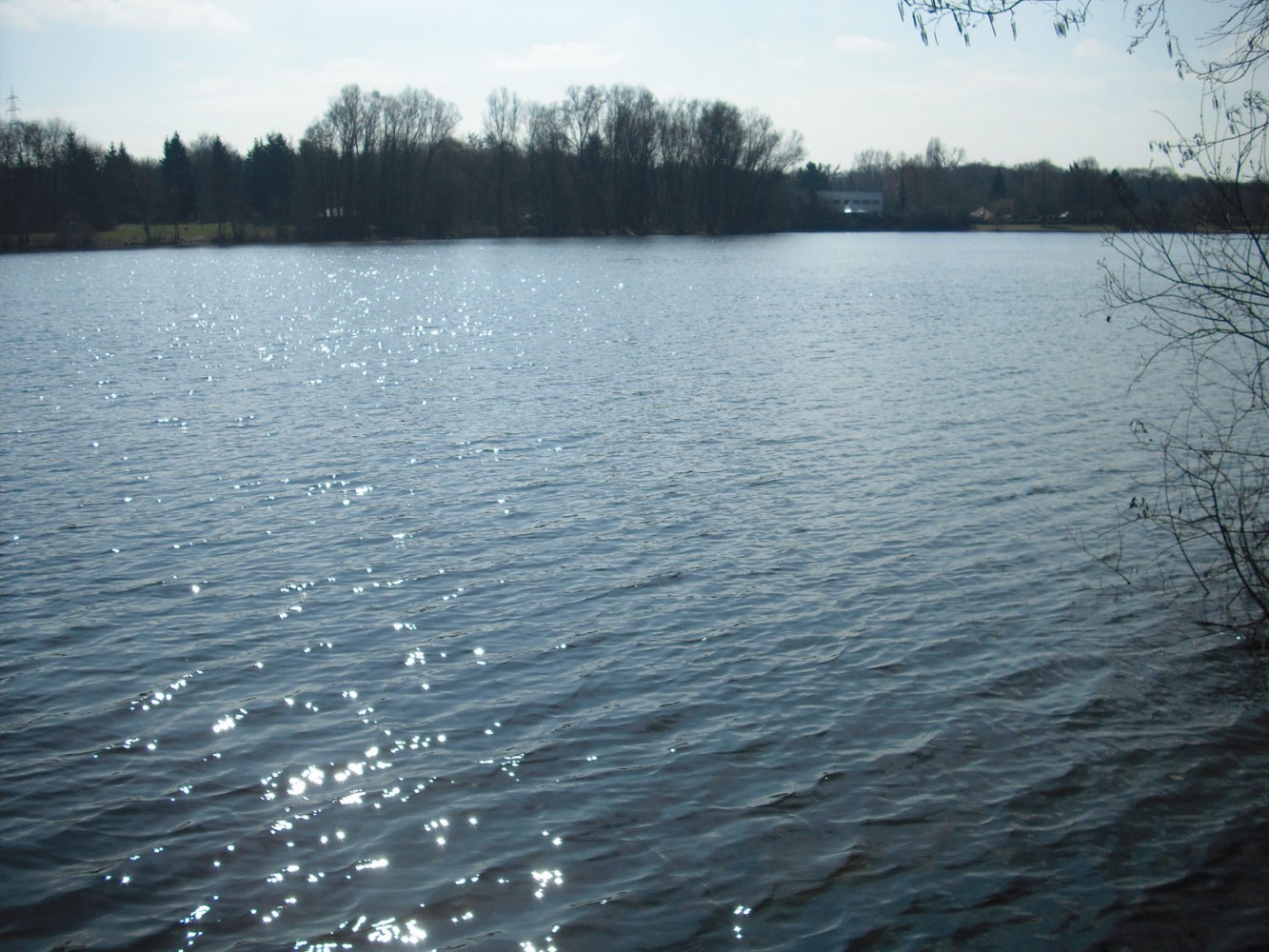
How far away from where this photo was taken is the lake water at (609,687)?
640 centimetres

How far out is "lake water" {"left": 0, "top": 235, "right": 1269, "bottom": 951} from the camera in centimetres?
640

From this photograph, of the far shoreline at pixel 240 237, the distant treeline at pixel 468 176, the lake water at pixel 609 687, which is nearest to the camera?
the lake water at pixel 609 687

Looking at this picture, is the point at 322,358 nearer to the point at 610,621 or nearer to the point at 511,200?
the point at 610,621

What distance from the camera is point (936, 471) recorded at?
17.1 meters

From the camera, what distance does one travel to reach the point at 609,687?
938 cm

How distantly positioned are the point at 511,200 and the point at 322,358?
109886 mm

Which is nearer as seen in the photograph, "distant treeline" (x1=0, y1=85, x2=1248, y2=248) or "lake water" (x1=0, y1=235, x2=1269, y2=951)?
"lake water" (x1=0, y1=235, x2=1269, y2=951)

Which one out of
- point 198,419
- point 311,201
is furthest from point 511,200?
point 198,419

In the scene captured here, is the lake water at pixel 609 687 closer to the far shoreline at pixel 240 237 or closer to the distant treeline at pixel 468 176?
the far shoreline at pixel 240 237

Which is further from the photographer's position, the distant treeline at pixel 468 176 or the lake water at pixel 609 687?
the distant treeline at pixel 468 176

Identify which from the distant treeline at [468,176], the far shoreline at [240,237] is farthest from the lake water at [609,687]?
the distant treeline at [468,176]

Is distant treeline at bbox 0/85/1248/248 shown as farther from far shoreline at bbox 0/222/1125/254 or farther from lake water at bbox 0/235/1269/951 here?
lake water at bbox 0/235/1269/951

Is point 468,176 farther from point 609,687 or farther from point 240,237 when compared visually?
point 609,687

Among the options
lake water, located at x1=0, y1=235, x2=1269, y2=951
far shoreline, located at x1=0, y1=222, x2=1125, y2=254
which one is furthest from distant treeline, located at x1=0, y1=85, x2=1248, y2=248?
lake water, located at x1=0, y1=235, x2=1269, y2=951
